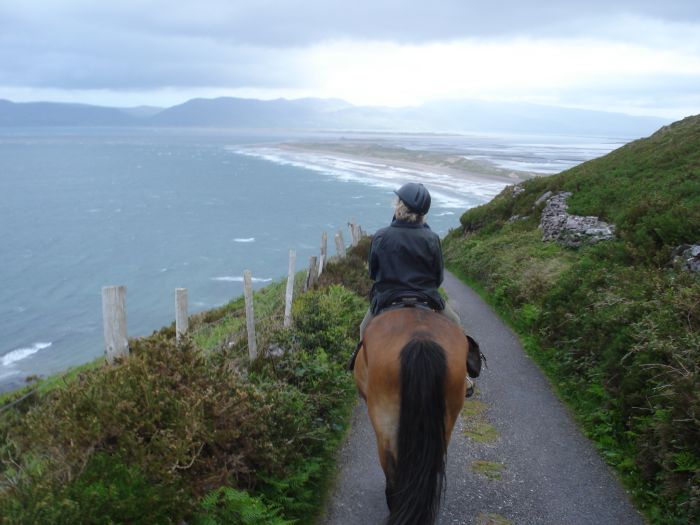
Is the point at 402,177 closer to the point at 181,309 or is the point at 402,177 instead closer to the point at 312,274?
the point at 312,274

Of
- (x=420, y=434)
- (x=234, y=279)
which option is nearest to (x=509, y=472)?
(x=420, y=434)

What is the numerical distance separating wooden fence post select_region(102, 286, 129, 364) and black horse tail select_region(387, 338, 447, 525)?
2.95 metres

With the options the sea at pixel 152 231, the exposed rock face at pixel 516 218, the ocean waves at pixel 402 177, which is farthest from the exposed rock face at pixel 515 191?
the ocean waves at pixel 402 177

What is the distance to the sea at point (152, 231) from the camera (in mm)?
34406

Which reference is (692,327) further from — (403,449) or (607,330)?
(403,449)

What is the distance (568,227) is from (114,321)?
1538 centimetres

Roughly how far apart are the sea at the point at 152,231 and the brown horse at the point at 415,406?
25.5 m

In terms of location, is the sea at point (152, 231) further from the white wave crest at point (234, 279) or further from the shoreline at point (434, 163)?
the shoreline at point (434, 163)

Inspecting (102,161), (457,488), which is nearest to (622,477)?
(457,488)

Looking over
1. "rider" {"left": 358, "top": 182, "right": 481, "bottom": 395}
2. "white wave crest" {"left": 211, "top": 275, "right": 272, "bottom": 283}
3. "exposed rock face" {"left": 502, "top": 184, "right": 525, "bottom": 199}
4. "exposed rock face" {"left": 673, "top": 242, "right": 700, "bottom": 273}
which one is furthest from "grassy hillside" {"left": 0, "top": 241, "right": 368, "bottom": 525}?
"white wave crest" {"left": 211, "top": 275, "right": 272, "bottom": 283}

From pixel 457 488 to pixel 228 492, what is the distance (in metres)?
2.76

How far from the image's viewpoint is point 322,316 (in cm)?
975

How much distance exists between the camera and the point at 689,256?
9.59 m

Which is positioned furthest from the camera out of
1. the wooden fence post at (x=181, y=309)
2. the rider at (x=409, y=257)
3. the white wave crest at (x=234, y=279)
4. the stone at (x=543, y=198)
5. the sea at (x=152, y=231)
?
the white wave crest at (x=234, y=279)
